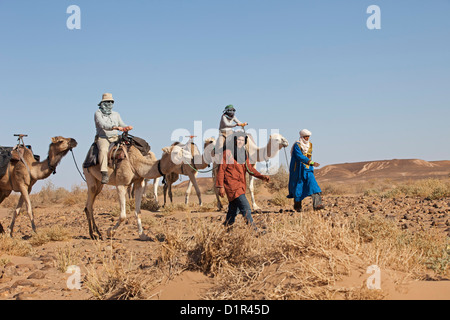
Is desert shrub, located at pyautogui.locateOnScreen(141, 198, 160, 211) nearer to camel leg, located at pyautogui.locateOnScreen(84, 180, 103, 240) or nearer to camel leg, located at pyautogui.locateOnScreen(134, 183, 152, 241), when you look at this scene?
camel leg, located at pyautogui.locateOnScreen(84, 180, 103, 240)

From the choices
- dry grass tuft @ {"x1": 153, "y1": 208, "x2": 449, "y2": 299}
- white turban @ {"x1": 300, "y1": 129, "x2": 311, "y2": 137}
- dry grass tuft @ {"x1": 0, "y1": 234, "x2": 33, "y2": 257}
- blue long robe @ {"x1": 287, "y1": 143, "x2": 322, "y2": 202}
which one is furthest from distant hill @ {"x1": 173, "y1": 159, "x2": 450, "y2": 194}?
dry grass tuft @ {"x1": 153, "y1": 208, "x2": 449, "y2": 299}

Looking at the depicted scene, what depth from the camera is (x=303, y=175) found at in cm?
1207

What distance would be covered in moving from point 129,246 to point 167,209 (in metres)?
5.55

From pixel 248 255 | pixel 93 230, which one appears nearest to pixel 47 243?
pixel 93 230

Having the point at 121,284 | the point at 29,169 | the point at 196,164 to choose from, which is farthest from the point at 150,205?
the point at 121,284

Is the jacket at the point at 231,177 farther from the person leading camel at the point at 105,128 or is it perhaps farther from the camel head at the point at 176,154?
the person leading camel at the point at 105,128

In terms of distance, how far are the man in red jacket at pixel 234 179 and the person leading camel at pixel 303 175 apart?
3.67m

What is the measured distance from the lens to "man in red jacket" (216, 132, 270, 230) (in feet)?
26.7

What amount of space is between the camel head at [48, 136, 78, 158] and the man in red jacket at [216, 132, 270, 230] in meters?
5.44

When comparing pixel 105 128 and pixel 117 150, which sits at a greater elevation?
pixel 105 128

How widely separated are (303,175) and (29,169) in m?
7.18

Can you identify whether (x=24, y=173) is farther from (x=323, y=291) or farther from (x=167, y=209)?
(x=323, y=291)

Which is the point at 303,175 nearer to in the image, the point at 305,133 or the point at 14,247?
the point at 305,133

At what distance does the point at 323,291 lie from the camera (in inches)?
185
